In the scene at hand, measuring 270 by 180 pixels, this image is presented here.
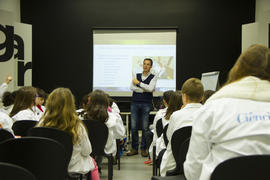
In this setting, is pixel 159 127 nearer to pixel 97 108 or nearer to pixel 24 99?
pixel 97 108

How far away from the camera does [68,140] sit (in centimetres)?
229

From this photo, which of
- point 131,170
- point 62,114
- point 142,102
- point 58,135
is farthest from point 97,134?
point 142,102

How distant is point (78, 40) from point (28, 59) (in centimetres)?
135

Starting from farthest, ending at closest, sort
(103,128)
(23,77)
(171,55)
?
(171,55)
(23,77)
(103,128)

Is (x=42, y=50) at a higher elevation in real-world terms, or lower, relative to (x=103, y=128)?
higher

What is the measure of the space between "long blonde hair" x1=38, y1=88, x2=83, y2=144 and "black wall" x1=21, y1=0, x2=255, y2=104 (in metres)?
5.28

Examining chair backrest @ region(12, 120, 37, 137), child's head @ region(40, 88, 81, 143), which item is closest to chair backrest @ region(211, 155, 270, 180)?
child's head @ region(40, 88, 81, 143)

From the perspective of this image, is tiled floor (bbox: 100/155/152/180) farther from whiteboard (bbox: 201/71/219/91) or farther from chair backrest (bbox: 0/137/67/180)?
chair backrest (bbox: 0/137/67/180)

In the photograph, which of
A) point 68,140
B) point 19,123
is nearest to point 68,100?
point 68,140

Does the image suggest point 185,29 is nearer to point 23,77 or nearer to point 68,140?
point 23,77

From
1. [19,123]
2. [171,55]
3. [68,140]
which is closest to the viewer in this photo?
[68,140]

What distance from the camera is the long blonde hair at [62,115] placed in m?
2.49

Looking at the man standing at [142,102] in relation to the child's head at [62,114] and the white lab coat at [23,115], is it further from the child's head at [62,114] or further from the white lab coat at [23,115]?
the child's head at [62,114]

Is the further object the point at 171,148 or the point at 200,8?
the point at 200,8
